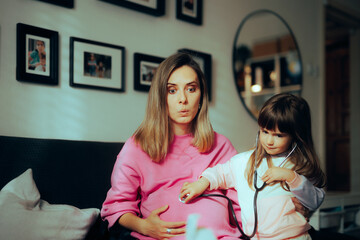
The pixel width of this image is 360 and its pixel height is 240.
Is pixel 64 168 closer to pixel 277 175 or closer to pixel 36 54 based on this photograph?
pixel 36 54

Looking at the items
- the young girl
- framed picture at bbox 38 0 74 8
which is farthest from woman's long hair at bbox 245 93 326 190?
framed picture at bbox 38 0 74 8

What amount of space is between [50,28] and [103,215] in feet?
2.98

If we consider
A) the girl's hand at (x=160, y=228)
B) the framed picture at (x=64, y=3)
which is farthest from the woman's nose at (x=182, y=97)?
the framed picture at (x=64, y=3)

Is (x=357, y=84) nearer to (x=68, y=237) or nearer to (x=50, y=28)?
(x=50, y=28)

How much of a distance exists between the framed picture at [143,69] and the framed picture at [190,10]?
1.22ft

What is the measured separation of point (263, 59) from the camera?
9.07 ft

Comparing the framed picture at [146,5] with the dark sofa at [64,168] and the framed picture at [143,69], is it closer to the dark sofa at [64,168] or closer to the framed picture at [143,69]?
the framed picture at [143,69]

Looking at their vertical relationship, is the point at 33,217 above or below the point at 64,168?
below

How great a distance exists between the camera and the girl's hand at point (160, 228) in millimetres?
1047

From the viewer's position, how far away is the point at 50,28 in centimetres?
158

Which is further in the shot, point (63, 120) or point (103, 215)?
point (63, 120)

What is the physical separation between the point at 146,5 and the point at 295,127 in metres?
1.30

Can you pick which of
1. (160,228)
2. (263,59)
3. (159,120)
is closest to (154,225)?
(160,228)

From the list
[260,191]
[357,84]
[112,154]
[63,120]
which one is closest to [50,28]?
[63,120]
